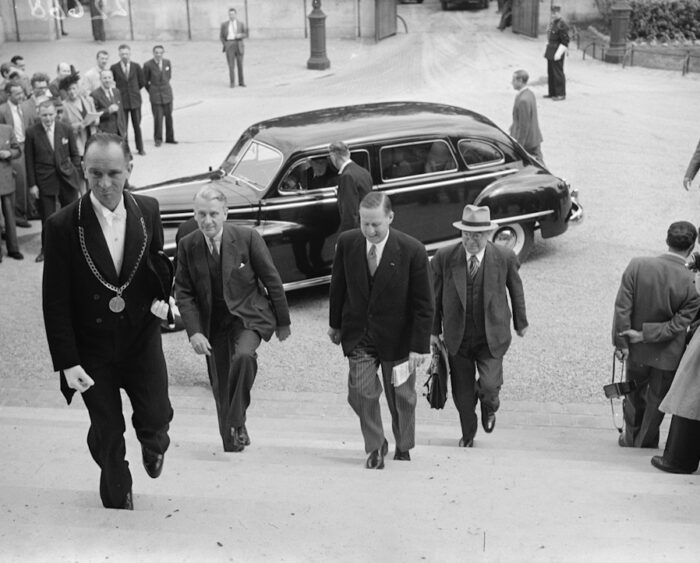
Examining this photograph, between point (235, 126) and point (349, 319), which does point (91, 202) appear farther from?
point (235, 126)

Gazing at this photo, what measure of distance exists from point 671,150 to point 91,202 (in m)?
14.8

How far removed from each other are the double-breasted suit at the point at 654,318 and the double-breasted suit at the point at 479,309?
78 centimetres

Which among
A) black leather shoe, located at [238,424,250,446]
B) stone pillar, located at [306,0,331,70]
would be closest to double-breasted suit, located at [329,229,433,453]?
black leather shoe, located at [238,424,250,446]

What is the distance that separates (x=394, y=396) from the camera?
641 centimetres

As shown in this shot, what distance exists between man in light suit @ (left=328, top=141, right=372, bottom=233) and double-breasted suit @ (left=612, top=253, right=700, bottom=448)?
3339 millimetres

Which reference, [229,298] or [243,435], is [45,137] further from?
[243,435]

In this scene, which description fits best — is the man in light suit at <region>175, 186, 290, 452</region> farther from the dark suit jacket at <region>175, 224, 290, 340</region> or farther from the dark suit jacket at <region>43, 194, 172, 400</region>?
the dark suit jacket at <region>43, 194, 172, 400</region>

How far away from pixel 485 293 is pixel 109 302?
2908mm

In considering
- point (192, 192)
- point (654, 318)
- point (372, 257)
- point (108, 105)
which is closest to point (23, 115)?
point (108, 105)

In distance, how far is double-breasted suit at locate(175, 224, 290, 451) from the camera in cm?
653

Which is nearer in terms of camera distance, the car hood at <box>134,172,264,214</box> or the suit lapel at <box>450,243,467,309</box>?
the suit lapel at <box>450,243,467,309</box>

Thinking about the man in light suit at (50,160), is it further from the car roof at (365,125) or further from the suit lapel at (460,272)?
the suit lapel at (460,272)

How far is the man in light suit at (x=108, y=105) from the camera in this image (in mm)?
14664

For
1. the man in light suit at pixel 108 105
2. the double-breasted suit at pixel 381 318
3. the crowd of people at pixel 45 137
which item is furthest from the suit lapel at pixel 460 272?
the man in light suit at pixel 108 105
